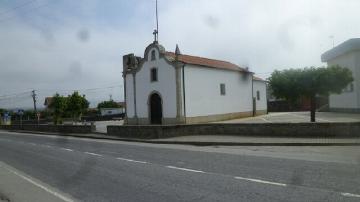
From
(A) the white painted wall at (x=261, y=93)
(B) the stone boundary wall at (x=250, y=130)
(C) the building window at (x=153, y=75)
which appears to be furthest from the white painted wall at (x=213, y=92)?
(B) the stone boundary wall at (x=250, y=130)

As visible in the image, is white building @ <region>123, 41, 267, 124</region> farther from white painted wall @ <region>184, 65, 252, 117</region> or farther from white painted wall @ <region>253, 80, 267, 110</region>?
white painted wall @ <region>253, 80, 267, 110</region>

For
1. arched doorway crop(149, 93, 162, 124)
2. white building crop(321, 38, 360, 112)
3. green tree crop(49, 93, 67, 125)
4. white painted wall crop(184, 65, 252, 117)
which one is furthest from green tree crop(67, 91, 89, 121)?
white building crop(321, 38, 360, 112)

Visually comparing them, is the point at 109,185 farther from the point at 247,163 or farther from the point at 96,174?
the point at 247,163

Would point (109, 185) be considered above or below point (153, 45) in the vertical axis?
below

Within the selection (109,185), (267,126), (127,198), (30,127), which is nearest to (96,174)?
(109,185)

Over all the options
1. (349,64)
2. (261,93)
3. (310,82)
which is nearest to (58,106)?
(261,93)

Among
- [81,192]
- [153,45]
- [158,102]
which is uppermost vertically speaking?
[153,45]

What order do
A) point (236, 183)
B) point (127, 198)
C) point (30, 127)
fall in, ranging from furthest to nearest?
point (30, 127) < point (236, 183) < point (127, 198)

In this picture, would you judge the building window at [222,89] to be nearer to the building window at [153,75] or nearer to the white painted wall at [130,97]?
the building window at [153,75]

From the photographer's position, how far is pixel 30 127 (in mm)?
53844

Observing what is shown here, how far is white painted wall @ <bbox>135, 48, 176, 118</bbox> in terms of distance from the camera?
126 feet

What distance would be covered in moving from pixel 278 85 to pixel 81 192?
60.8ft

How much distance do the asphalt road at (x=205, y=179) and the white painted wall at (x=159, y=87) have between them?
22.7 m

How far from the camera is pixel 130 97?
43281 millimetres
